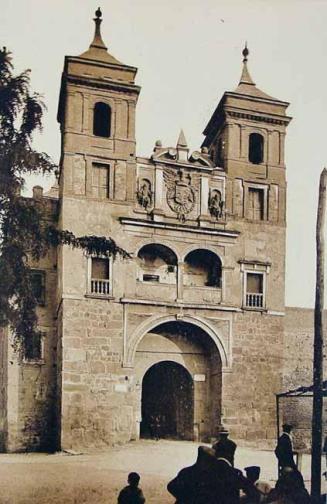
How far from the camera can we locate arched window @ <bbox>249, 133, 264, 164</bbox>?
69.6 feet

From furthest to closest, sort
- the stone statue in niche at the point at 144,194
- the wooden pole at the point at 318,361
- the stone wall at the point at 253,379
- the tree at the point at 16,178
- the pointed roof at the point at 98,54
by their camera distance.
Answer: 1. the stone statue in niche at the point at 144,194
2. the stone wall at the point at 253,379
3. the pointed roof at the point at 98,54
4. the wooden pole at the point at 318,361
5. the tree at the point at 16,178

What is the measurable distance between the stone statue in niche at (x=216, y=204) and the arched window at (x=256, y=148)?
1.90 meters

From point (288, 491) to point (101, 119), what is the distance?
1369 centimetres

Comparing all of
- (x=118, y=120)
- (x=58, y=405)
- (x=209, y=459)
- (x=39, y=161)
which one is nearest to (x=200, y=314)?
(x=58, y=405)

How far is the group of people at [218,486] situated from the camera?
7902 mm

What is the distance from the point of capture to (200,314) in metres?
19.6

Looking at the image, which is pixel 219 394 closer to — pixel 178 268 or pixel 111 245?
pixel 178 268

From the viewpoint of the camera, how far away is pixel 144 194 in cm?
1958

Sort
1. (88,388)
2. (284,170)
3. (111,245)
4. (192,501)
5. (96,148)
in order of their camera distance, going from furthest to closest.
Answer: (284,170) < (96,148) < (88,388) < (111,245) < (192,501)

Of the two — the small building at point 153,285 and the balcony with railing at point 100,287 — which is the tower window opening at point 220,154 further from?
the balcony with railing at point 100,287

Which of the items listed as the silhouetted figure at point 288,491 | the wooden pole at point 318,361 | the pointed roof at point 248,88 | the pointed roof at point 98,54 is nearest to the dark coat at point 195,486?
the silhouetted figure at point 288,491

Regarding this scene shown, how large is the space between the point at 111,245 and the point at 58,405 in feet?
26.7

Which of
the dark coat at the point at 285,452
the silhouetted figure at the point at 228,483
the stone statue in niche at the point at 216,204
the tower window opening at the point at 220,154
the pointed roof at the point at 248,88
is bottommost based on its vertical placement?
the dark coat at the point at 285,452

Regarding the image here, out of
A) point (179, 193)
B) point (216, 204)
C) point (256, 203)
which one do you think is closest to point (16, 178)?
point (179, 193)
